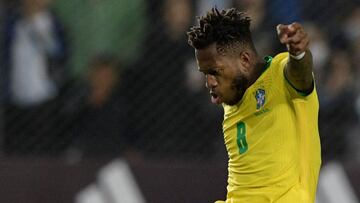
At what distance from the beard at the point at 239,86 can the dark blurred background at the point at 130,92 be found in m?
2.29

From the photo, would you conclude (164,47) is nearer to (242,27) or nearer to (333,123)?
(333,123)

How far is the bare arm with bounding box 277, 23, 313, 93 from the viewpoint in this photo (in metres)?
3.77

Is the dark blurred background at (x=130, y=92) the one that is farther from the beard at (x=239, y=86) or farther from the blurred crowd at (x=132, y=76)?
the beard at (x=239, y=86)

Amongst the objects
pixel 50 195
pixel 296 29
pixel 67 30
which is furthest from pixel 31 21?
pixel 296 29

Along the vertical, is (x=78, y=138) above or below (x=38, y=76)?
below

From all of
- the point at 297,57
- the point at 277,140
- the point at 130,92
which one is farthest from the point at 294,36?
the point at 130,92

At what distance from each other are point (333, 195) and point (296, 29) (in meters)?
2.82

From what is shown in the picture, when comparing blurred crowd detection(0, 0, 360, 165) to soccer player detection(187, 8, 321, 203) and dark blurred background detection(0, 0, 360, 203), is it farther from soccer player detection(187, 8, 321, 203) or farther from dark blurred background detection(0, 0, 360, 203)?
soccer player detection(187, 8, 321, 203)

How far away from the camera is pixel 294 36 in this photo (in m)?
3.78

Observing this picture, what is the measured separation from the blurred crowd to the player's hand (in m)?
2.82

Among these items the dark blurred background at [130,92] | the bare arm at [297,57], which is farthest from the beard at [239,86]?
the dark blurred background at [130,92]

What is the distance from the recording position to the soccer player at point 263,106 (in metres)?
4.22

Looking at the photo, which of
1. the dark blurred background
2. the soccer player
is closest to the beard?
the soccer player

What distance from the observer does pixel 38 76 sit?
6.79 metres
